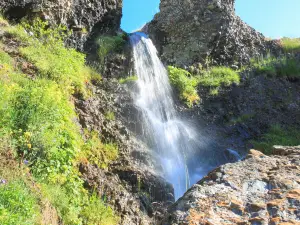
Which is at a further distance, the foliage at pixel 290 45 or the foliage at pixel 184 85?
the foliage at pixel 290 45

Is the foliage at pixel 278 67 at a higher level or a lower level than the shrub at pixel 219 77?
higher

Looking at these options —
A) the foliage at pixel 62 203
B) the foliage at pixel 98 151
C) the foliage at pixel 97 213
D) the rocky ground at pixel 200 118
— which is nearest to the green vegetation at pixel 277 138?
the rocky ground at pixel 200 118

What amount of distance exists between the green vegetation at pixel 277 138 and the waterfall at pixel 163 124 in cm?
163

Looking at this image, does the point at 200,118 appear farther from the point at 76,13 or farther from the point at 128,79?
the point at 76,13

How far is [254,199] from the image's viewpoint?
3.17 meters

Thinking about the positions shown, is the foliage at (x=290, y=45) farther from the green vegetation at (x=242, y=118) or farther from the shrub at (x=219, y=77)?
the green vegetation at (x=242, y=118)

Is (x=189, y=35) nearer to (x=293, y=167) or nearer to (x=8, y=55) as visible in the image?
(x=8, y=55)

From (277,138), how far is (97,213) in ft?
19.0

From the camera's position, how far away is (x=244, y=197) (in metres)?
3.20

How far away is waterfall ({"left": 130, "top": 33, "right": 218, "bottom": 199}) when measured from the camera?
7.36 metres

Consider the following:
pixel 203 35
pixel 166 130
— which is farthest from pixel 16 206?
pixel 203 35

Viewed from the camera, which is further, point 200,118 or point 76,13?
point 76,13

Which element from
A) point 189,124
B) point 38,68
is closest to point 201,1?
point 189,124

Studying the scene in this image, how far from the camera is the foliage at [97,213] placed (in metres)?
4.73
